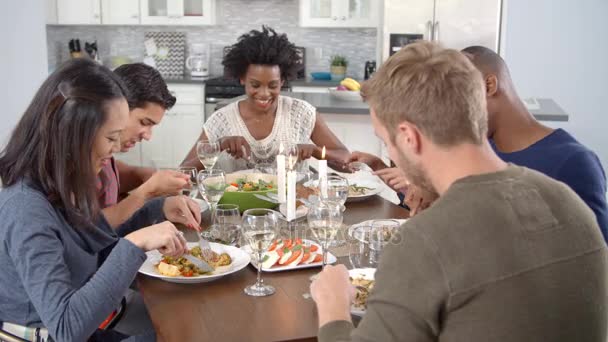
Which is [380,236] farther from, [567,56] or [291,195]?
[567,56]

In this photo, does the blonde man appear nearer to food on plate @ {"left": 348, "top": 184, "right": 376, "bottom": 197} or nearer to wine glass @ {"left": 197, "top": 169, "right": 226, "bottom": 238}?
wine glass @ {"left": 197, "top": 169, "right": 226, "bottom": 238}

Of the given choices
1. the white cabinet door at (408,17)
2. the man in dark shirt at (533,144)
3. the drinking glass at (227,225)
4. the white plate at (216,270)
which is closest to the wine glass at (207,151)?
the drinking glass at (227,225)

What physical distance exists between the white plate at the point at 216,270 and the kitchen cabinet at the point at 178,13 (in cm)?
466

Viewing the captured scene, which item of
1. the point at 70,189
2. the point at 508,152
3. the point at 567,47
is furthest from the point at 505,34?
the point at 70,189

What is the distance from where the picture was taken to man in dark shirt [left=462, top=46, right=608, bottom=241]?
6.13 feet

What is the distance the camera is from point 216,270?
177cm

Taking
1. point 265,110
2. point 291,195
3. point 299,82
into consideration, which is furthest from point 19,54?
point 291,195

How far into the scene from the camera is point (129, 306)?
6.87 feet

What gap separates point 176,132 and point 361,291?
495 cm

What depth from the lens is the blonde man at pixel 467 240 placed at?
1.04 meters

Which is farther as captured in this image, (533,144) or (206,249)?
(533,144)

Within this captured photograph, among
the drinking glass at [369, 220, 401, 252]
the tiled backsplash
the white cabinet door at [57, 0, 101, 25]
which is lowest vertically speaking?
the drinking glass at [369, 220, 401, 252]

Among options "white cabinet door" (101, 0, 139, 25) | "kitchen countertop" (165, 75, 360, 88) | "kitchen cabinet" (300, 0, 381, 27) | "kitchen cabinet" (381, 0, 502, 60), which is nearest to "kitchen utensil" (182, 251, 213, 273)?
"kitchen cabinet" (381, 0, 502, 60)

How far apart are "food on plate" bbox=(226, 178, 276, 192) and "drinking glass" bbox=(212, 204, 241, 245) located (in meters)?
0.28
